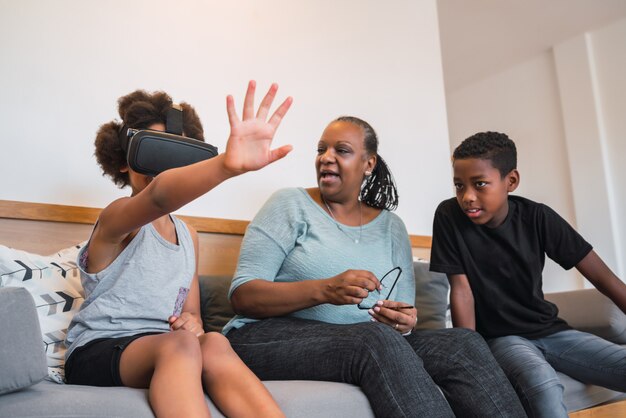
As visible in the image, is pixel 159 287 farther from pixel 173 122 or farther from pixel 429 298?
pixel 429 298

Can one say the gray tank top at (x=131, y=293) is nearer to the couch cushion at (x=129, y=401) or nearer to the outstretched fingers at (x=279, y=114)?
the couch cushion at (x=129, y=401)

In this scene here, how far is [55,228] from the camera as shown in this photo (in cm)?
162

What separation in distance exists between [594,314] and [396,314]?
0.97 metres

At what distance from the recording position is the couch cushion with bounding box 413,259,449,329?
188 cm

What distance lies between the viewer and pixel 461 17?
12.8 ft

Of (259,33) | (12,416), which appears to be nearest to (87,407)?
(12,416)

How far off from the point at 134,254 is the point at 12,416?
1.48 ft

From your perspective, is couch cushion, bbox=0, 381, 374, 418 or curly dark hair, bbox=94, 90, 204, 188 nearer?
couch cushion, bbox=0, 381, 374, 418

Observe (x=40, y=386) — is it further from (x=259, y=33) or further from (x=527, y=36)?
(x=527, y=36)

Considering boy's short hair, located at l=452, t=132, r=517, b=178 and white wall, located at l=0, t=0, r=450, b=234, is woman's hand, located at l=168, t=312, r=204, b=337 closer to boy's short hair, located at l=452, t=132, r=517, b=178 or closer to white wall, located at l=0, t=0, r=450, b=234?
white wall, located at l=0, t=0, r=450, b=234

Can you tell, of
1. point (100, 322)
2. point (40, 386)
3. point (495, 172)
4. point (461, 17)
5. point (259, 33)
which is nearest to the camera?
point (40, 386)

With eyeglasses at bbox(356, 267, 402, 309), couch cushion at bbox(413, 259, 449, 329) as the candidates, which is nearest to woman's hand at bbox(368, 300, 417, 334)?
eyeglasses at bbox(356, 267, 402, 309)

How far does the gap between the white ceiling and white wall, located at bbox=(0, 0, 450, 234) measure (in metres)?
1.16

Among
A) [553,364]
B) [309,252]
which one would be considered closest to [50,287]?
[309,252]
